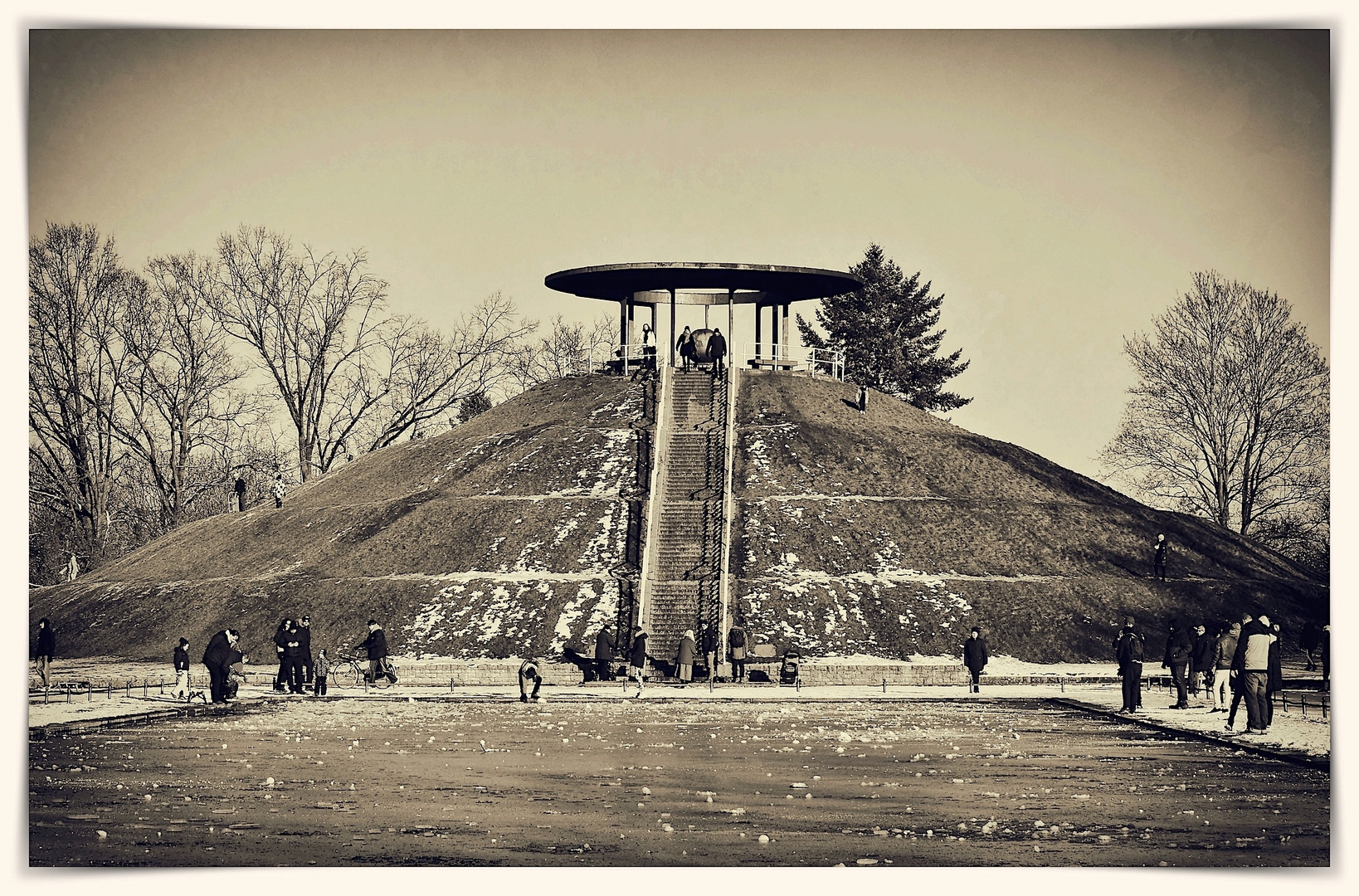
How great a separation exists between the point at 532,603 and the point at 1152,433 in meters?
26.9

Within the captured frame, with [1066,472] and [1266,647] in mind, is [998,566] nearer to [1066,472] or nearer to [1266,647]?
[1066,472]

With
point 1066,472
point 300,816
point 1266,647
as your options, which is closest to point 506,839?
point 300,816

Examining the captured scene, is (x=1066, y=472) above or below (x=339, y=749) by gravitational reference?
above

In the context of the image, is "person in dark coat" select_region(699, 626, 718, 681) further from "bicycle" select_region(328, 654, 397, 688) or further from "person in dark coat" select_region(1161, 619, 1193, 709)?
"person in dark coat" select_region(1161, 619, 1193, 709)

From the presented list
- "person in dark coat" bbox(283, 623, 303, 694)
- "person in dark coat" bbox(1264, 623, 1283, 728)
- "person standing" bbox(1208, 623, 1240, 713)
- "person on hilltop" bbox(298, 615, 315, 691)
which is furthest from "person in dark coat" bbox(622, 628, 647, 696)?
"person in dark coat" bbox(1264, 623, 1283, 728)

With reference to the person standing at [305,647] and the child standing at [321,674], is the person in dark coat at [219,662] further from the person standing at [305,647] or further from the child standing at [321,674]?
the person standing at [305,647]

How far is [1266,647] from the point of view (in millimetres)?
26609

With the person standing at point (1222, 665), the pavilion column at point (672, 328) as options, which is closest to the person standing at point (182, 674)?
the person standing at point (1222, 665)

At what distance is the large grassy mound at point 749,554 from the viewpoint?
148 feet

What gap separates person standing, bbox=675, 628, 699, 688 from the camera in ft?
131

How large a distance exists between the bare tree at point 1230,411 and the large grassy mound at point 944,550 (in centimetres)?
249

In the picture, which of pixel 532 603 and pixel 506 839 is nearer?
pixel 506 839

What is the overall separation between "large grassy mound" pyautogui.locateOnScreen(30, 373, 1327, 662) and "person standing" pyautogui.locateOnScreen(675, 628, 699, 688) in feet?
13.0

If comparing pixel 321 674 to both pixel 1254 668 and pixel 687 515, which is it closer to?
pixel 687 515
